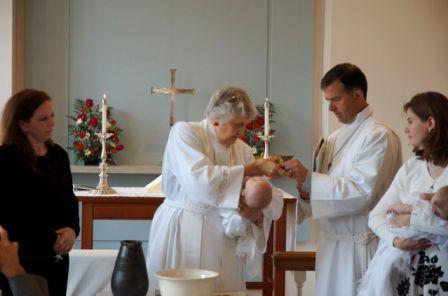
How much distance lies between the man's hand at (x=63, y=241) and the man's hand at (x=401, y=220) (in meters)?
1.29

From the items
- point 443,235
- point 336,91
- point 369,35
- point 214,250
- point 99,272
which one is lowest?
point 99,272

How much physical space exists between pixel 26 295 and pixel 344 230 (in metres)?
1.97

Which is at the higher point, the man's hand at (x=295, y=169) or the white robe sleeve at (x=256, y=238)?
the man's hand at (x=295, y=169)

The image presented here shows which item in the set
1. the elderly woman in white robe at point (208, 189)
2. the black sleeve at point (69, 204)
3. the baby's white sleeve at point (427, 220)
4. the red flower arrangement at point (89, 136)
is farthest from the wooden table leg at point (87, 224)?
the baby's white sleeve at point (427, 220)

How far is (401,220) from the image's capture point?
2.56 m

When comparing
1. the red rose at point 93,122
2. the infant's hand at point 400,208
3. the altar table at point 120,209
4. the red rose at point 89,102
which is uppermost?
the red rose at point 89,102

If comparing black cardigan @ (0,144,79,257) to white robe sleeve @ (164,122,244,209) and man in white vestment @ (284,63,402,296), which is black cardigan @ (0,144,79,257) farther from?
man in white vestment @ (284,63,402,296)

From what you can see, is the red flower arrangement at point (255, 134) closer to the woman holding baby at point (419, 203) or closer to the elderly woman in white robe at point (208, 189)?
the elderly woman in white robe at point (208, 189)

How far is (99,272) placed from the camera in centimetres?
378

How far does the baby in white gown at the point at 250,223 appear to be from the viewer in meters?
2.96

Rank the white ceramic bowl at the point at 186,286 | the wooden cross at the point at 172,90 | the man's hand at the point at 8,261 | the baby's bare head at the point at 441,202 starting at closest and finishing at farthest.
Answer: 1. the man's hand at the point at 8,261
2. the white ceramic bowl at the point at 186,286
3. the baby's bare head at the point at 441,202
4. the wooden cross at the point at 172,90

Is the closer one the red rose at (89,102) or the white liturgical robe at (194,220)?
the white liturgical robe at (194,220)

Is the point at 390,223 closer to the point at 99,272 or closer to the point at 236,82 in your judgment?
the point at 99,272

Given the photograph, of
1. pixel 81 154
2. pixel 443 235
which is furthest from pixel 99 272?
pixel 81 154
